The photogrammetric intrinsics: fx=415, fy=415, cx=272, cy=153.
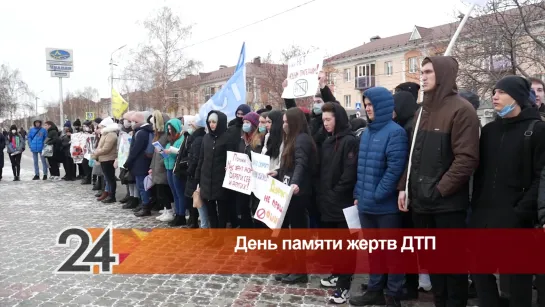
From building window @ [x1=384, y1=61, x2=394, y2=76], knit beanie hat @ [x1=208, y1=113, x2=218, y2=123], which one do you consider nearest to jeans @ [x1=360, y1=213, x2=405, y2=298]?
knit beanie hat @ [x1=208, y1=113, x2=218, y2=123]

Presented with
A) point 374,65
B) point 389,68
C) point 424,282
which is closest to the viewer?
point 424,282

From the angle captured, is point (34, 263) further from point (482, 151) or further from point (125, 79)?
point (125, 79)

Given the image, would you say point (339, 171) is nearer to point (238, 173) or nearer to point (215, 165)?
point (238, 173)

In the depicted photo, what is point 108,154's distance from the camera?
31.2ft

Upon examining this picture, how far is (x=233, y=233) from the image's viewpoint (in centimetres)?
647

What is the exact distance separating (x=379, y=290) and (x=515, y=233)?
1.44 m

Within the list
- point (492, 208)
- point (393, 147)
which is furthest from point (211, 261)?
point (492, 208)

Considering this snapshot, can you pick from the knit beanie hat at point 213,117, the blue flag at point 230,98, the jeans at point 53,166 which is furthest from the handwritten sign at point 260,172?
the jeans at point 53,166

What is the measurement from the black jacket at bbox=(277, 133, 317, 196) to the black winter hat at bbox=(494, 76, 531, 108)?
2.01 meters

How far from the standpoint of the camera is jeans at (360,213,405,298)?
3920 mm

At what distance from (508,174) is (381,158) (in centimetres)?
105

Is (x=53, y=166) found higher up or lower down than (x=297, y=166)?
lower down

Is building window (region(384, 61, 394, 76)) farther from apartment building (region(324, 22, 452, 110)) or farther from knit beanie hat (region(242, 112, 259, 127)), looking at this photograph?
knit beanie hat (region(242, 112, 259, 127))

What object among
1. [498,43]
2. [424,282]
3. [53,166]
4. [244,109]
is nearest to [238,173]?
[244,109]
